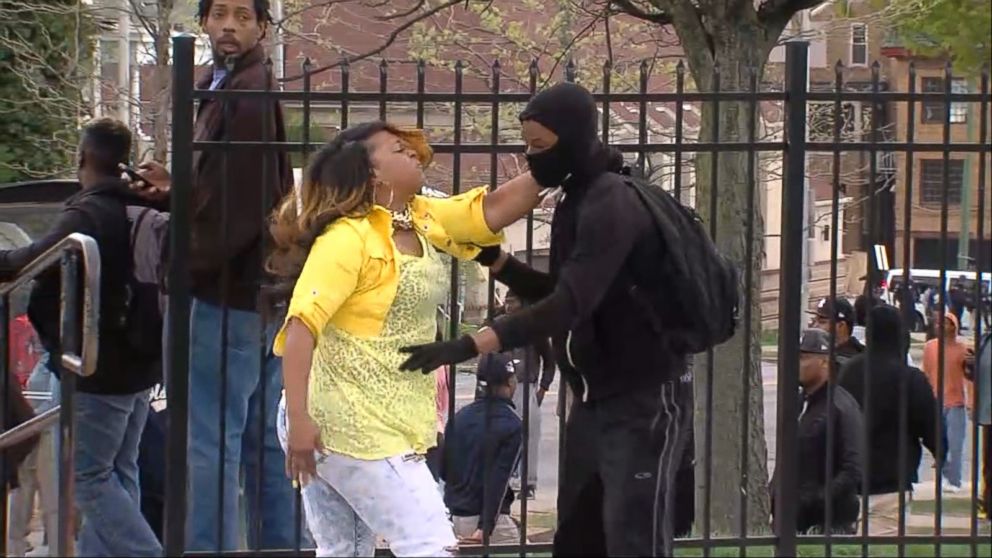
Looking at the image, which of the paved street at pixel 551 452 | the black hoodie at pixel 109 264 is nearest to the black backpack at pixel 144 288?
the black hoodie at pixel 109 264

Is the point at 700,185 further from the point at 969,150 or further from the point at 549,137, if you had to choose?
the point at 549,137

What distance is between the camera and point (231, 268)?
5.79 metres

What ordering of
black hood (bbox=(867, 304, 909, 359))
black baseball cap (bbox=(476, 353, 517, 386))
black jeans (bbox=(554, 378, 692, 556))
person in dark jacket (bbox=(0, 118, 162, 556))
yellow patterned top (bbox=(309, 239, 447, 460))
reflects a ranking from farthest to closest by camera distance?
black baseball cap (bbox=(476, 353, 517, 386)) < black hood (bbox=(867, 304, 909, 359)) < person in dark jacket (bbox=(0, 118, 162, 556)) < black jeans (bbox=(554, 378, 692, 556)) < yellow patterned top (bbox=(309, 239, 447, 460))

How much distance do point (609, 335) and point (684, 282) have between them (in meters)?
0.28

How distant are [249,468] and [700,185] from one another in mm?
4742

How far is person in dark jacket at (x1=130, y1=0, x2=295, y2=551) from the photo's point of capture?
18.7ft

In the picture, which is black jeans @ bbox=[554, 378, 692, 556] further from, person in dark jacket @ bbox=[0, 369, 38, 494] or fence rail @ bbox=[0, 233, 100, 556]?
person in dark jacket @ bbox=[0, 369, 38, 494]

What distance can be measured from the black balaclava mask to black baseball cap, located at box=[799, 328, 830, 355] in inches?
138

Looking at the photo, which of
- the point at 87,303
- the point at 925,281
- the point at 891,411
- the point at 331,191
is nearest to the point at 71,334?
the point at 87,303

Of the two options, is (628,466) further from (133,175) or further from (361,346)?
(133,175)

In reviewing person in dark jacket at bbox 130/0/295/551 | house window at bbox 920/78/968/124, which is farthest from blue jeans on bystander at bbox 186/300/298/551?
house window at bbox 920/78/968/124

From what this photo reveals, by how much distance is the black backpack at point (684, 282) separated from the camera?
4.75 meters

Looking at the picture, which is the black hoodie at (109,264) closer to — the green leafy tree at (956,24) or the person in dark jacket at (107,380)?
the person in dark jacket at (107,380)

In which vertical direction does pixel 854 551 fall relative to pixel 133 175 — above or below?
below
